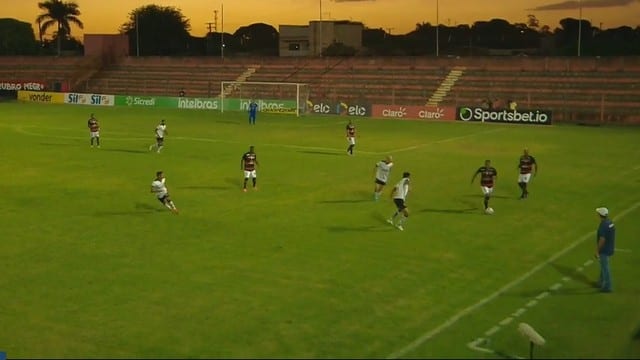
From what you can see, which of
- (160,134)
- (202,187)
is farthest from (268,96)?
(202,187)

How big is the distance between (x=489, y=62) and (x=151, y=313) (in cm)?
6794

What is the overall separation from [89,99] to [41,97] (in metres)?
7.42

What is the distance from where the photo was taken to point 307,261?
1909 centimetres

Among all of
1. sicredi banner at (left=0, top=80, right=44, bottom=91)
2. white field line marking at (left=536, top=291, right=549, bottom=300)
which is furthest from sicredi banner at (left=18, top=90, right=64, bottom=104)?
white field line marking at (left=536, top=291, right=549, bottom=300)

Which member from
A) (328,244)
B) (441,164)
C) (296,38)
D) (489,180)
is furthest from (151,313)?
(296,38)

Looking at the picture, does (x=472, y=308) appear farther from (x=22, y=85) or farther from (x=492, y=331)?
(x=22, y=85)

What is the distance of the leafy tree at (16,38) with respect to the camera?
136000mm

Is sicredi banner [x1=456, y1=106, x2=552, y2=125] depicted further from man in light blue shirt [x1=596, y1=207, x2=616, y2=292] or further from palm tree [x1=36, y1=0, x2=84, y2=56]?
palm tree [x1=36, y1=0, x2=84, y2=56]

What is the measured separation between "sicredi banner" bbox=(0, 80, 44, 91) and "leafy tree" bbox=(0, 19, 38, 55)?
32.7 metres

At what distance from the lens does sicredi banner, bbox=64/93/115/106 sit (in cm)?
8500

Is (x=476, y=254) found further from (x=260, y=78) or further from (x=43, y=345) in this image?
(x=260, y=78)

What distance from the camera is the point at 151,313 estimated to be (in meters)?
15.0

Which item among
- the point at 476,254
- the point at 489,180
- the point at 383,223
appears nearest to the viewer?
the point at 476,254

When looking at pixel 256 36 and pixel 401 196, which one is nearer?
pixel 401 196
